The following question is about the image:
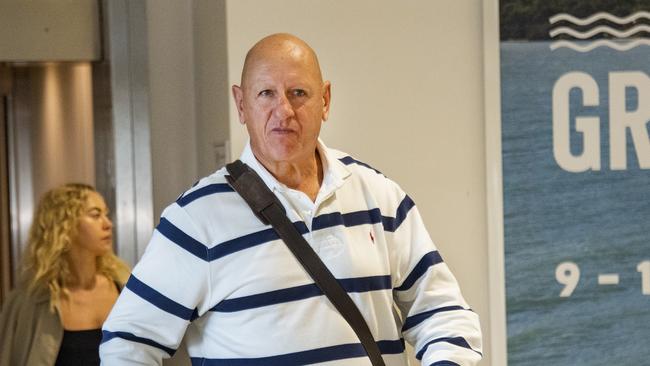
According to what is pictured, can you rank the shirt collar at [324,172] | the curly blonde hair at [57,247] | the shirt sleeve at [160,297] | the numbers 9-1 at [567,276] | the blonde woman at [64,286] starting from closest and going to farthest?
the shirt sleeve at [160,297]
the shirt collar at [324,172]
the numbers 9-1 at [567,276]
the blonde woman at [64,286]
the curly blonde hair at [57,247]

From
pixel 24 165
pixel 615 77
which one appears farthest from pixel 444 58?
pixel 24 165

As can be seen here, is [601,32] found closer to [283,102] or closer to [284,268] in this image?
[283,102]

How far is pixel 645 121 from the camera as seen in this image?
10.7 ft

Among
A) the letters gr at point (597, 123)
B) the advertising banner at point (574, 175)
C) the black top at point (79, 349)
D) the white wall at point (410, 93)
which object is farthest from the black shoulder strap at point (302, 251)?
the black top at point (79, 349)

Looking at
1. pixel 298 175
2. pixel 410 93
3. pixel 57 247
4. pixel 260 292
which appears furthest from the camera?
pixel 57 247

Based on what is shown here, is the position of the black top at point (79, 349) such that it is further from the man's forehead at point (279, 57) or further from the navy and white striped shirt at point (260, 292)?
the man's forehead at point (279, 57)

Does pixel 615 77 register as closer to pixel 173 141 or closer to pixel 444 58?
pixel 444 58

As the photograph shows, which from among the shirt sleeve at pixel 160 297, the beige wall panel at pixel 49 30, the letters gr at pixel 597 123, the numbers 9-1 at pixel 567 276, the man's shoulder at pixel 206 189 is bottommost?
the numbers 9-1 at pixel 567 276

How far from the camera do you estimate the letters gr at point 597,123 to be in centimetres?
322

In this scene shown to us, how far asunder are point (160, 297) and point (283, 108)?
47 cm

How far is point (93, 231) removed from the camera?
376 cm

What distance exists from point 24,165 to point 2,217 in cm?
33

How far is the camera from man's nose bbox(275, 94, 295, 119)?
223cm

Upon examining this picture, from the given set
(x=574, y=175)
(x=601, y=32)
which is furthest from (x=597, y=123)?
(x=601, y=32)
